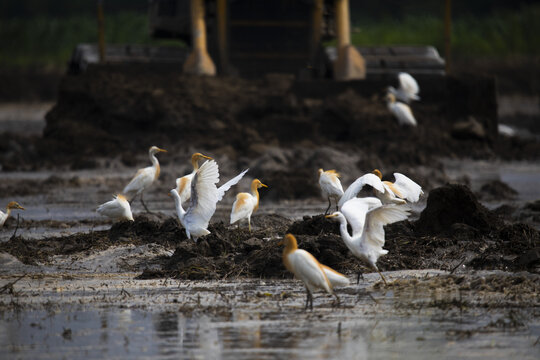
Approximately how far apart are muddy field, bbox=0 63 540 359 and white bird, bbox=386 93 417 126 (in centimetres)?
21

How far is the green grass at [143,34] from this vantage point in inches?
1517

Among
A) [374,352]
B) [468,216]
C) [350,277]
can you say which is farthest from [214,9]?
[374,352]

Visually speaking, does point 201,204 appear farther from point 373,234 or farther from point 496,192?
point 496,192

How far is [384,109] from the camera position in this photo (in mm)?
20391

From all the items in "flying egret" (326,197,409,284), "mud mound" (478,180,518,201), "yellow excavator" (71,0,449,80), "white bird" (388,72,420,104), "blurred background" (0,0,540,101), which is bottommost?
"blurred background" (0,0,540,101)

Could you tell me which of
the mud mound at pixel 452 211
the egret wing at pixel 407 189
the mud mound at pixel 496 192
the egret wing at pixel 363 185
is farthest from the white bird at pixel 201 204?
the mud mound at pixel 496 192

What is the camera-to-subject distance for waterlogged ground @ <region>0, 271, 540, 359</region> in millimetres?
6484

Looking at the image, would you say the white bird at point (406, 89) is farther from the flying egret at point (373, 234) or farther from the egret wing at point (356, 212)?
the flying egret at point (373, 234)

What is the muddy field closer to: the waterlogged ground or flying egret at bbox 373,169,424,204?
the waterlogged ground

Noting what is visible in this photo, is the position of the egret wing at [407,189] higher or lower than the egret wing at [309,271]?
lower

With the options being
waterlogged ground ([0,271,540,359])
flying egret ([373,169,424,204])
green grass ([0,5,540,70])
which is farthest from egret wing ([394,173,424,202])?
green grass ([0,5,540,70])

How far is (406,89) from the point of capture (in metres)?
19.7

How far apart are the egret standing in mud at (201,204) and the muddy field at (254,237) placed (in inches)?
8.6

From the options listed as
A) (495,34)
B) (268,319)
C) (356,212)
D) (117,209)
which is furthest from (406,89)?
(495,34)
